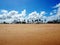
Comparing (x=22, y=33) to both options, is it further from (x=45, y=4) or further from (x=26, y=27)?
(x=45, y=4)

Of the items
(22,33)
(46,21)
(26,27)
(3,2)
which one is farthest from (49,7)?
(3,2)

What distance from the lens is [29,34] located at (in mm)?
1717

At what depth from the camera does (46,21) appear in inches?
69.2

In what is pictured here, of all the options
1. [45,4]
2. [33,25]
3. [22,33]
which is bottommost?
[22,33]

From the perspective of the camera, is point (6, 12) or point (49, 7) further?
point (49, 7)

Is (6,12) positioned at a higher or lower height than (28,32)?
higher

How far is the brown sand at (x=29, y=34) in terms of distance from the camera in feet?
5.48

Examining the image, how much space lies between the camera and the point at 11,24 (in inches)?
66.7

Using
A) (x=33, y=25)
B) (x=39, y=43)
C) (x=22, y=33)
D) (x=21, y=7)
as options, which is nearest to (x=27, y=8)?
(x=21, y=7)

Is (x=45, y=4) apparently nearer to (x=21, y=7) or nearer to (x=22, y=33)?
(x=21, y=7)

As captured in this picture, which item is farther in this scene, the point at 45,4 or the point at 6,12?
the point at 45,4

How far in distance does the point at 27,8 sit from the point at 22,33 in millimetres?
394

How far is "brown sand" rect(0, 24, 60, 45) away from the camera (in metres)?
1.67

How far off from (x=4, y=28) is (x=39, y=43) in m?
0.58
